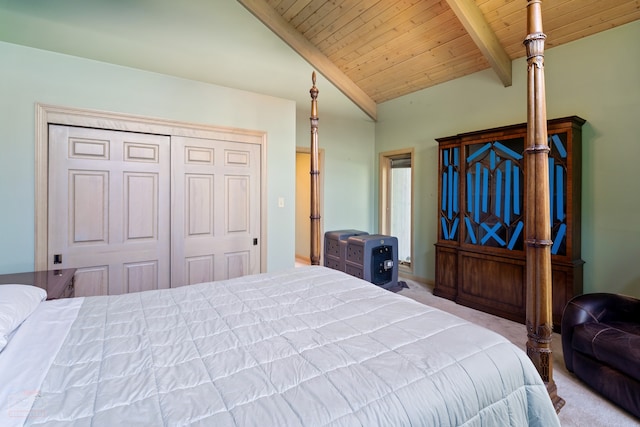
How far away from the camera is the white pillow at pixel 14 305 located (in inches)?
39.3

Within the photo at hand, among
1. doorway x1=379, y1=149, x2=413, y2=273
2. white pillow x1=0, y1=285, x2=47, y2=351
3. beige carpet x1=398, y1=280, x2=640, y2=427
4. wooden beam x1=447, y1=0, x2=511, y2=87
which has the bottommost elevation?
beige carpet x1=398, y1=280, x2=640, y2=427

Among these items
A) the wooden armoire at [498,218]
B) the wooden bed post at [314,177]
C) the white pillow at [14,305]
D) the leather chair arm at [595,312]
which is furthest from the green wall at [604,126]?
the white pillow at [14,305]

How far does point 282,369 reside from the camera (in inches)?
36.9

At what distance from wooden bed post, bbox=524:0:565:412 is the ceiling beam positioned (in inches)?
100.0

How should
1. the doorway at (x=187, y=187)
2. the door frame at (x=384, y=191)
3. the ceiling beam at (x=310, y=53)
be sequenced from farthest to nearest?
the door frame at (x=384, y=191) < the ceiling beam at (x=310, y=53) < the doorway at (x=187, y=187)

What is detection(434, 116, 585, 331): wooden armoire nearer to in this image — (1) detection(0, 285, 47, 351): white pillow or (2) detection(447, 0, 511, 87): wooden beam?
(2) detection(447, 0, 511, 87): wooden beam

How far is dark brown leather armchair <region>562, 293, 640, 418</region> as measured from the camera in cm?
175

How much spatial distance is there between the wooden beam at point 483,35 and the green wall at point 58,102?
2.21m

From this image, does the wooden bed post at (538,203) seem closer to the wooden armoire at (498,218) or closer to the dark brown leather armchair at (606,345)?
the dark brown leather armchair at (606,345)

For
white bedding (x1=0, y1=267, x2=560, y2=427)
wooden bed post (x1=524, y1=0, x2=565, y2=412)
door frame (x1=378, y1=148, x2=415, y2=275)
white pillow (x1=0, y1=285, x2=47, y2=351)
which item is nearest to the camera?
white bedding (x1=0, y1=267, x2=560, y2=427)

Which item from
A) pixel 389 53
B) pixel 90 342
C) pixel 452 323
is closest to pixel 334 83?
pixel 389 53

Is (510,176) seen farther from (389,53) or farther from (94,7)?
(94,7)

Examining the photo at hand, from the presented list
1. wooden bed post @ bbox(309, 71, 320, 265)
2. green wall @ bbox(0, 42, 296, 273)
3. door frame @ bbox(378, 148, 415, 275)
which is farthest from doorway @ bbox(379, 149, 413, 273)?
green wall @ bbox(0, 42, 296, 273)

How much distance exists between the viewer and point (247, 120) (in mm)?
3426
